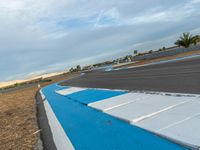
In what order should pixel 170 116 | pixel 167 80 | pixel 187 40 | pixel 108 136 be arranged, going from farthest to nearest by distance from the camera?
pixel 187 40 < pixel 167 80 < pixel 170 116 < pixel 108 136

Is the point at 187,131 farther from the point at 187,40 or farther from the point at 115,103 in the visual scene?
the point at 187,40

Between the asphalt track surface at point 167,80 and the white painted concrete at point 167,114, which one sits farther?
the asphalt track surface at point 167,80

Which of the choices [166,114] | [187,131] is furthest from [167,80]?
[187,131]

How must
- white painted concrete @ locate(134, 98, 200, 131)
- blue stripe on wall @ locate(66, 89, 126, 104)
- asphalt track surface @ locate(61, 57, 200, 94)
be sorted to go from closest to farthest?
white painted concrete @ locate(134, 98, 200, 131)
asphalt track surface @ locate(61, 57, 200, 94)
blue stripe on wall @ locate(66, 89, 126, 104)

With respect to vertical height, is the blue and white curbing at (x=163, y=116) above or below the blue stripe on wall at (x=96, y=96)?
above

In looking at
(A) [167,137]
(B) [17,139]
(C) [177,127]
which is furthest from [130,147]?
(B) [17,139]

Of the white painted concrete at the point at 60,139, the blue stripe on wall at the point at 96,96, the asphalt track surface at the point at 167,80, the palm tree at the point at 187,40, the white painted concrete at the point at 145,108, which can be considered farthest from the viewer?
the palm tree at the point at 187,40

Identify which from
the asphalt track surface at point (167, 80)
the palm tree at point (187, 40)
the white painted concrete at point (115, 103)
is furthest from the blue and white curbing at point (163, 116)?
the palm tree at point (187, 40)

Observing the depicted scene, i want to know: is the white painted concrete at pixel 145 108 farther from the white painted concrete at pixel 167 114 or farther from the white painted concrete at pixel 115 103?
the white painted concrete at pixel 115 103

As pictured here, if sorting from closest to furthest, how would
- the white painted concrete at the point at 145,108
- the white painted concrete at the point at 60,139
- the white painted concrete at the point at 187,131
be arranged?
the white painted concrete at the point at 187,131
the white painted concrete at the point at 60,139
the white painted concrete at the point at 145,108

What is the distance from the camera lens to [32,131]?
9.33m

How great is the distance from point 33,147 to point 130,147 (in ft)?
11.2

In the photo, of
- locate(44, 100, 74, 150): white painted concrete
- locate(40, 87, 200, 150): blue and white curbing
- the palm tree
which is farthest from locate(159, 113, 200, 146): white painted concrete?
the palm tree

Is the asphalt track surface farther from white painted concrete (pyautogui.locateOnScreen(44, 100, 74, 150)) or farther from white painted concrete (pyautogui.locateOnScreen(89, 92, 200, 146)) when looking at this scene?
white painted concrete (pyautogui.locateOnScreen(44, 100, 74, 150))
